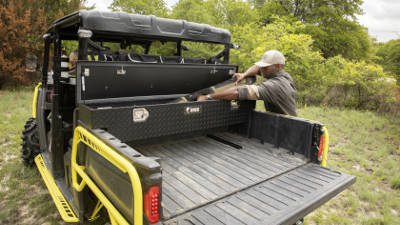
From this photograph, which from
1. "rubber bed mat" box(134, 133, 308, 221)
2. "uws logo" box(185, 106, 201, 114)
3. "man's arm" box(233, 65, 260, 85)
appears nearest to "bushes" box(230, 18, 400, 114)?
"man's arm" box(233, 65, 260, 85)

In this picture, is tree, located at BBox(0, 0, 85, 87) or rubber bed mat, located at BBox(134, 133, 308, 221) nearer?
rubber bed mat, located at BBox(134, 133, 308, 221)

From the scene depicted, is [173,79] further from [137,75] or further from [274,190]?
[274,190]

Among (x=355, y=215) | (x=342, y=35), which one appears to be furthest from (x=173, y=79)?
(x=342, y=35)

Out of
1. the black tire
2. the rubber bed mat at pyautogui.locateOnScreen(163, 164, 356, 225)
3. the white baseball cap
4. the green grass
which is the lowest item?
the green grass

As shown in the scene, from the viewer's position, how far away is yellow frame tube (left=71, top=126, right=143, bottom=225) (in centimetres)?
155

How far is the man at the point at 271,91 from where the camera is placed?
3.37 metres

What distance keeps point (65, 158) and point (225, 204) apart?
1956 millimetres

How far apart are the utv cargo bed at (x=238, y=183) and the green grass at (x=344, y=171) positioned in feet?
3.83

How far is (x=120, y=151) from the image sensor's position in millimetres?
1764

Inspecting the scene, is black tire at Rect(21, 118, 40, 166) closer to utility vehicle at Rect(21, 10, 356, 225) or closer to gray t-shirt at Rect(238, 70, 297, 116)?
utility vehicle at Rect(21, 10, 356, 225)

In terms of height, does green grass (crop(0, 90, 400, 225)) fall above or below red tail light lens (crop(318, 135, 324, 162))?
below

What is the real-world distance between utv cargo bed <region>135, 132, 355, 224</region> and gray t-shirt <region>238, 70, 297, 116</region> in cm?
55

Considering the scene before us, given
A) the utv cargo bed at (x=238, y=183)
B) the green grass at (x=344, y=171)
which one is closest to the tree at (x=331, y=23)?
the green grass at (x=344, y=171)

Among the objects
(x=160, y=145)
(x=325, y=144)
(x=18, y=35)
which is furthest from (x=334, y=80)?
(x=18, y=35)
